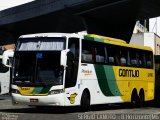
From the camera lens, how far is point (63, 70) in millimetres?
→ 16219

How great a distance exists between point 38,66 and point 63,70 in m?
0.90

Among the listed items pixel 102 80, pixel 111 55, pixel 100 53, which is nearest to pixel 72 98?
pixel 102 80

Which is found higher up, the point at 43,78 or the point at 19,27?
the point at 19,27

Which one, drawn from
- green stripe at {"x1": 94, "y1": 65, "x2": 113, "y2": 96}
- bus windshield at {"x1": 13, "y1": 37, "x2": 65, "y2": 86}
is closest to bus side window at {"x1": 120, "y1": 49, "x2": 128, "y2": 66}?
green stripe at {"x1": 94, "y1": 65, "x2": 113, "y2": 96}

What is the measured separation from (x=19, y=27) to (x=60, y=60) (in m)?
45.8

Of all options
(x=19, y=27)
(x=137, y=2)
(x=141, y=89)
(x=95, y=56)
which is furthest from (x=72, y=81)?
(x=19, y=27)

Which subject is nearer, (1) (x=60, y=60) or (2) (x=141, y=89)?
(1) (x=60, y=60)

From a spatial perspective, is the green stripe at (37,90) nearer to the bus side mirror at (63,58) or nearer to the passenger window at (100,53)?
the bus side mirror at (63,58)

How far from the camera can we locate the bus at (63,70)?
53.1 feet

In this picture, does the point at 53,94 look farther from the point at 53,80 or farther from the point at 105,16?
the point at 105,16

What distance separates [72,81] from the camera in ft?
54.8

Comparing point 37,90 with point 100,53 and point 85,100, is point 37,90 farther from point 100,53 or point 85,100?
point 100,53

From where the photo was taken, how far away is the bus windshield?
16203 mm

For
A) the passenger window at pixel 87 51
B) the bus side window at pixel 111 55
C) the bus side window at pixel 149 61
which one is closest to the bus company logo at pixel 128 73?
the bus side window at pixel 111 55
